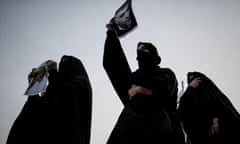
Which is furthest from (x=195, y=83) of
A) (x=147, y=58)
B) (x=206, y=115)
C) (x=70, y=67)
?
(x=70, y=67)

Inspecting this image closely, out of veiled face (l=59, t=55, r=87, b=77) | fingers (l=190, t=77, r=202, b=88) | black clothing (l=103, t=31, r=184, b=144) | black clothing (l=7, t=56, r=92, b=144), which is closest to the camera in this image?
black clothing (l=103, t=31, r=184, b=144)

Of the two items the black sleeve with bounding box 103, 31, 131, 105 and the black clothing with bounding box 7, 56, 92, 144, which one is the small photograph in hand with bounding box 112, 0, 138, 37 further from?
the black clothing with bounding box 7, 56, 92, 144

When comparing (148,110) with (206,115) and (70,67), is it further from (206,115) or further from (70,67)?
(206,115)

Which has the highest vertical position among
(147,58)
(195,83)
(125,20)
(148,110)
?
(125,20)

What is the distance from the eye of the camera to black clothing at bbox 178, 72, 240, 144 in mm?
2260

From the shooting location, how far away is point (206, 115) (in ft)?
7.77

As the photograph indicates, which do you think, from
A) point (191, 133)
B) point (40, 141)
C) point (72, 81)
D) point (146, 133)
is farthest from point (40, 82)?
point (191, 133)

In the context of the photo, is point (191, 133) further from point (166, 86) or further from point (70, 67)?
point (70, 67)

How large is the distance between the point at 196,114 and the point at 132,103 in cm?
106

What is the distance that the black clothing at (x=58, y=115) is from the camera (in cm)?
164

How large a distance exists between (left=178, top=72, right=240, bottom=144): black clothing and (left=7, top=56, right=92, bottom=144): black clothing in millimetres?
947

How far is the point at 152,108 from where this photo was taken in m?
1.51

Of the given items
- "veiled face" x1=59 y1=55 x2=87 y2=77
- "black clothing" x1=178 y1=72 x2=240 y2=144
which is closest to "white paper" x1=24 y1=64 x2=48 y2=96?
"veiled face" x1=59 y1=55 x2=87 y2=77

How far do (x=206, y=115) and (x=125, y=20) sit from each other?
1079mm
